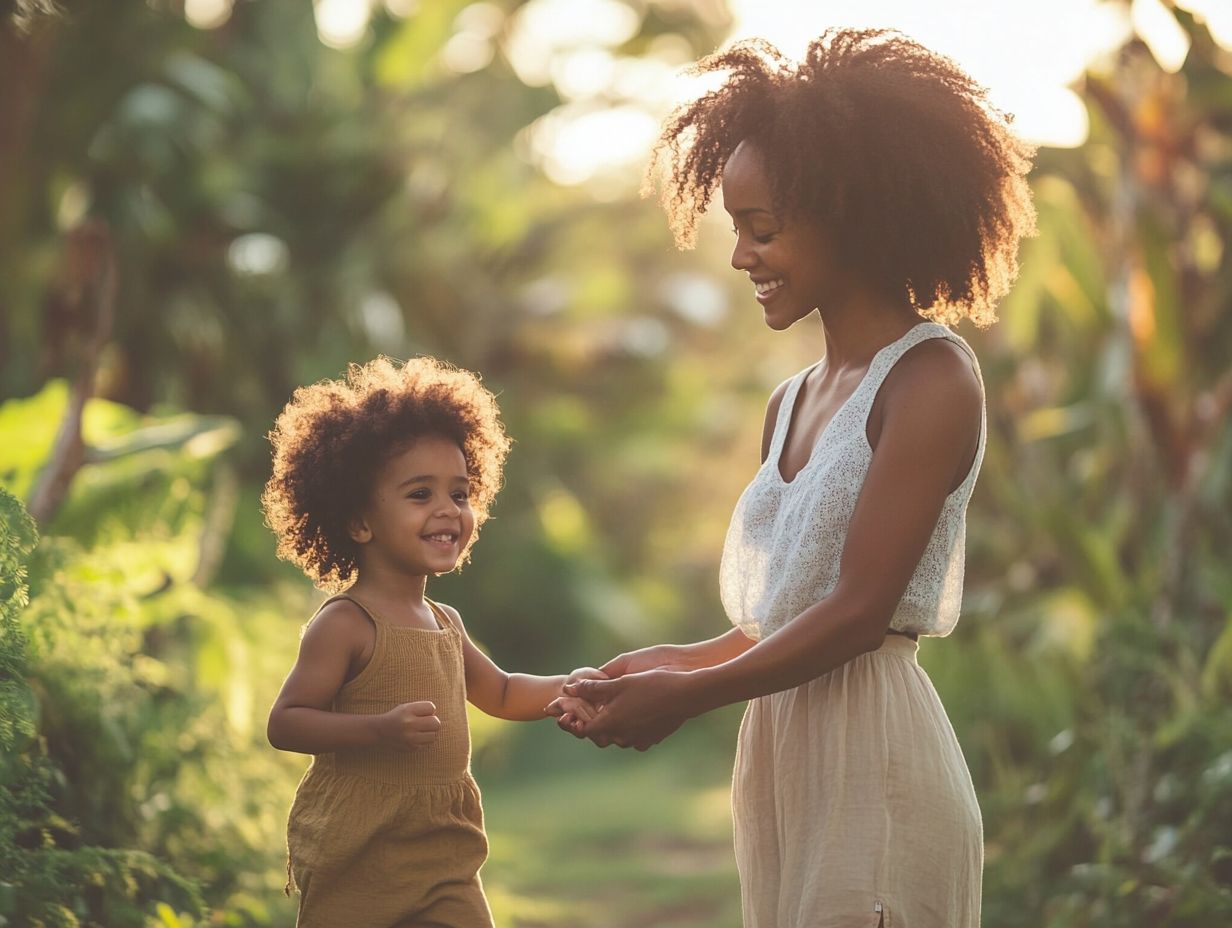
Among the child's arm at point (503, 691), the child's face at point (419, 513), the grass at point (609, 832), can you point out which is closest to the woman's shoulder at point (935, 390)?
the child's face at point (419, 513)

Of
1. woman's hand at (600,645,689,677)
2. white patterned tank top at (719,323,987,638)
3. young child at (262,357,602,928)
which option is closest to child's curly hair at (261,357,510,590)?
young child at (262,357,602,928)

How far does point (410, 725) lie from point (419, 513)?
417 mm

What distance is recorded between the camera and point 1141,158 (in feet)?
23.4

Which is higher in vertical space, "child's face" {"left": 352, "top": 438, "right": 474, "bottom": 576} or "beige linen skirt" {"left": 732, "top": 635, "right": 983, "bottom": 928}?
"child's face" {"left": 352, "top": 438, "right": 474, "bottom": 576}

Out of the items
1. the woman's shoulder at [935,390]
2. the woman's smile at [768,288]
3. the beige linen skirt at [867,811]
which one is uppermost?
the woman's smile at [768,288]

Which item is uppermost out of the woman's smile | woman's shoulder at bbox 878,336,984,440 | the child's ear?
the woman's smile

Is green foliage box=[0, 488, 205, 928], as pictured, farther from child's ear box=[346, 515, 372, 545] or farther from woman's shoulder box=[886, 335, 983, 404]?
woman's shoulder box=[886, 335, 983, 404]

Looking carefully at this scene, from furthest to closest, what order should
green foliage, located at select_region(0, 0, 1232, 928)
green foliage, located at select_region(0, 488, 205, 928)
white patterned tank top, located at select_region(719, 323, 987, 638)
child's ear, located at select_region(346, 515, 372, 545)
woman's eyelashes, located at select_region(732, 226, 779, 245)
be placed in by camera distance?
green foliage, located at select_region(0, 0, 1232, 928) < green foliage, located at select_region(0, 488, 205, 928) < child's ear, located at select_region(346, 515, 372, 545) < woman's eyelashes, located at select_region(732, 226, 779, 245) < white patterned tank top, located at select_region(719, 323, 987, 638)

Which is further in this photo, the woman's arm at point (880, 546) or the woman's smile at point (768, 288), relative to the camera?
the woman's smile at point (768, 288)

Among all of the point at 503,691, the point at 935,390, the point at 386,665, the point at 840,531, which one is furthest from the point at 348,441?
the point at 935,390

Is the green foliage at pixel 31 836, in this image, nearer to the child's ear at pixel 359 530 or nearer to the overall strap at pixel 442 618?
the child's ear at pixel 359 530

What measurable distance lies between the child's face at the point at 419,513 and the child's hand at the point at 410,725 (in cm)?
30

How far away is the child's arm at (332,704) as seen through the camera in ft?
8.55

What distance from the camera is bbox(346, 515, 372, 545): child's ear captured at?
2.90 meters
